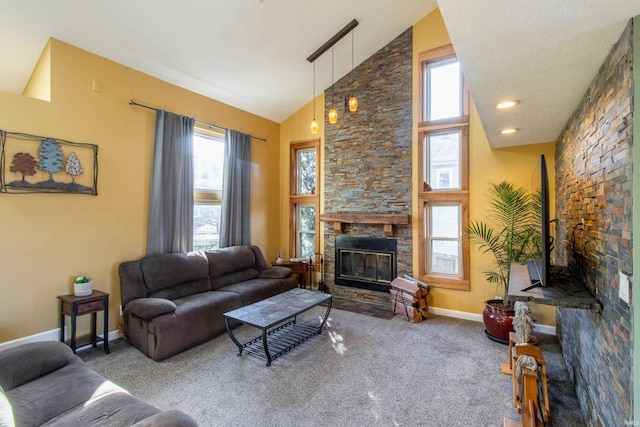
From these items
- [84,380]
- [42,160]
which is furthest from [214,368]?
[42,160]

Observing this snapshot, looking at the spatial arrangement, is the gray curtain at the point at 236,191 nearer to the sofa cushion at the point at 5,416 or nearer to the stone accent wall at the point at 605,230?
the sofa cushion at the point at 5,416

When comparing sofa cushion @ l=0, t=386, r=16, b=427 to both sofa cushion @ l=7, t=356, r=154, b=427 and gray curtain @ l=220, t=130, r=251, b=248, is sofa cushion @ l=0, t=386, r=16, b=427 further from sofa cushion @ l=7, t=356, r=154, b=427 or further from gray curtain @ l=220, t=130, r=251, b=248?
gray curtain @ l=220, t=130, r=251, b=248

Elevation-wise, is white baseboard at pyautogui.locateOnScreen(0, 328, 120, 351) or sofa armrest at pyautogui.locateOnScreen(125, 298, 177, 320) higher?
sofa armrest at pyautogui.locateOnScreen(125, 298, 177, 320)

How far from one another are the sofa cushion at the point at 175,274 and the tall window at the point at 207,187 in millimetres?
564

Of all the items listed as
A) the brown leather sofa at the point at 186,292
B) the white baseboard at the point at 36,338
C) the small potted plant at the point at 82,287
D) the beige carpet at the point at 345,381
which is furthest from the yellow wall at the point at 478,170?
the white baseboard at the point at 36,338

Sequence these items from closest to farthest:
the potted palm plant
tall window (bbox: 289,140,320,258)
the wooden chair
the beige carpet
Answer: the wooden chair < the beige carpet < the potted palm plant < tall window (bbox: 289,140,320,258)

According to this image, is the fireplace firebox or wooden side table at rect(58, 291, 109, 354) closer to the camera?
wooden side table at rect(58, 291, 109, 354)

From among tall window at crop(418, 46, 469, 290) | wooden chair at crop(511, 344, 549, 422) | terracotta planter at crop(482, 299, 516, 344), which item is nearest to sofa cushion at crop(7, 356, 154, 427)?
wooden chair at crop(511, 344, 549, 422)

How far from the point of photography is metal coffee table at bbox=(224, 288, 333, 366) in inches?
120

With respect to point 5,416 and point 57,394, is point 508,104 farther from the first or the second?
point 57,394

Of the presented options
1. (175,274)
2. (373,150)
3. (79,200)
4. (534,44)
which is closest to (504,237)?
(373,150)

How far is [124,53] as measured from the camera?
3.58 m

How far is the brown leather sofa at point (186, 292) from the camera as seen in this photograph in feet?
10.3

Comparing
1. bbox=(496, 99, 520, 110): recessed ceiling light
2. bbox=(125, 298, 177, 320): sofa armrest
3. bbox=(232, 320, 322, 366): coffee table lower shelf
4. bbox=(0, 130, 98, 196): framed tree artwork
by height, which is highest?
bbox=(496, 99, 520, 110): recessed ceiling light
